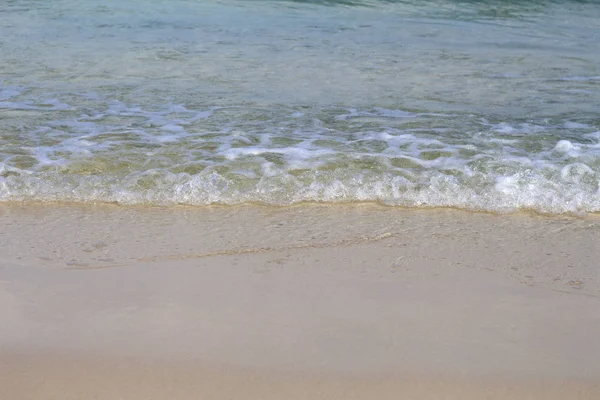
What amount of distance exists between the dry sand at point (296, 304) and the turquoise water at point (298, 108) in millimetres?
273

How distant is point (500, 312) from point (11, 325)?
1448mm

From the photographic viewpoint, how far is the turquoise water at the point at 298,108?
3600 mm

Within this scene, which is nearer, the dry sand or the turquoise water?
the dry sand

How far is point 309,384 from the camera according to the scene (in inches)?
81.2

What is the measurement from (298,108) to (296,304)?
260 cm

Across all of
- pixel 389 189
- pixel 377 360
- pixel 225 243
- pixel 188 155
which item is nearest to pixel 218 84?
pixel 188 155

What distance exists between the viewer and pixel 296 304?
8.21ft

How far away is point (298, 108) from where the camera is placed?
4.95 meters

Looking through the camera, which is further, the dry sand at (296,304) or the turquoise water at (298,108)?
the turquoise water at (298,108)

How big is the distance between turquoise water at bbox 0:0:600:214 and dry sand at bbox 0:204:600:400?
0.27 meters

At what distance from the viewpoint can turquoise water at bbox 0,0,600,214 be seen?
3.60m

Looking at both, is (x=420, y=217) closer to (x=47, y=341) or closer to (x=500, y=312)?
(x=500, y=312)

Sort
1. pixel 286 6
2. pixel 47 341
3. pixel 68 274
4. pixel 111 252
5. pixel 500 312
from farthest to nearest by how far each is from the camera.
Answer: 1. pixel 286 6
2. pixel 111 252
3. pixel 68 274
4. pixel 500 312
5. pixel 47 341

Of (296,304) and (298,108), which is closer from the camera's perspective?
(296,304)
